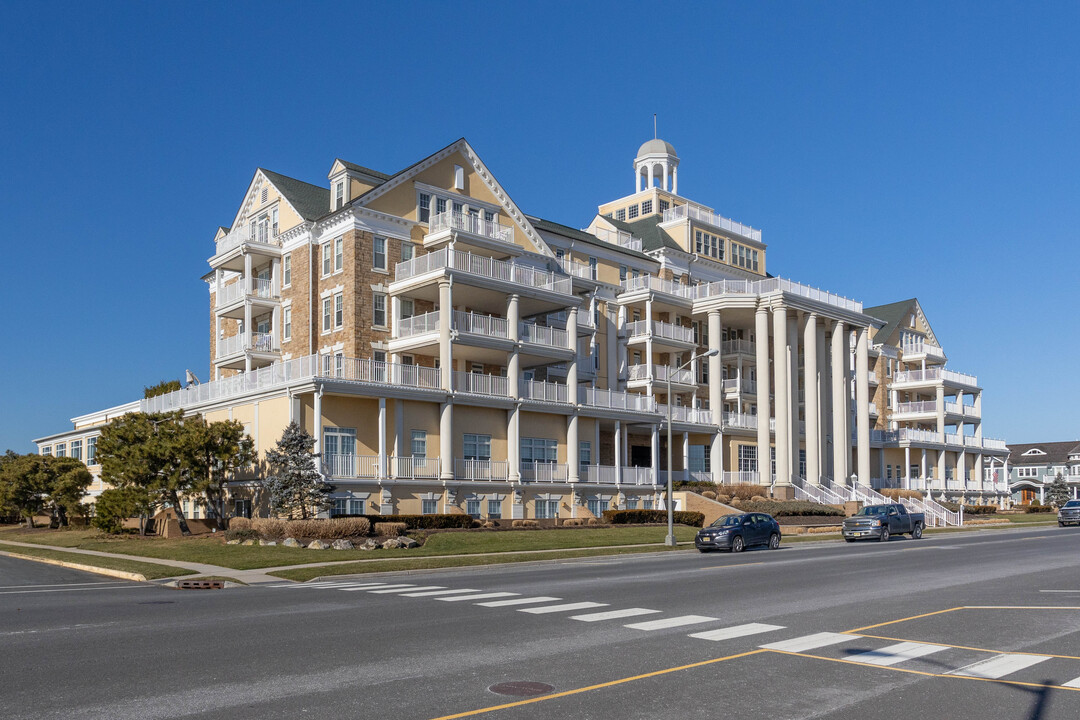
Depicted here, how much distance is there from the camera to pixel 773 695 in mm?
9539

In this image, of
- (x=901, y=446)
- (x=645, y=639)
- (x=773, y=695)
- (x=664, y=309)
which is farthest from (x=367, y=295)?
(x=901, y=446)

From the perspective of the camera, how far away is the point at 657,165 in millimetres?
75500

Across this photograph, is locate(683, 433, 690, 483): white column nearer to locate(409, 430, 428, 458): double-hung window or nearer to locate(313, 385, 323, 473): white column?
locate(409, 430, 428, 458): double-hung window

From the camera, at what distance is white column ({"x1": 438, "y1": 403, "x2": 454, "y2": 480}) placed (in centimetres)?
4169

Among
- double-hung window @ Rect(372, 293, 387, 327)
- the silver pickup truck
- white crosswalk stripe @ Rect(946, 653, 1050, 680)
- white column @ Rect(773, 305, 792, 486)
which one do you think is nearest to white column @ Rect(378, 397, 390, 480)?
double-hung window @ Rect(372, 293, 387, 327)

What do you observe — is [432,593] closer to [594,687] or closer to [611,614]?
[611,614]

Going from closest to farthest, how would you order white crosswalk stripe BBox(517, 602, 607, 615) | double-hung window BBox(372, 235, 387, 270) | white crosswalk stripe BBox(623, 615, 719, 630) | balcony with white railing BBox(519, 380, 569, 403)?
1. white crosswalk stripe BBox(623, 615, 719, 630)
2. white crosswalk stripe BBox(517, 602, 607, 615)
3. double-hung window BBox(372, 235, 387, 270)
4. balcony with white railing BBox(519, 380, 569, 403)

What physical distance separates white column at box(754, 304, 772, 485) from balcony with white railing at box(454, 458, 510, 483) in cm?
2142

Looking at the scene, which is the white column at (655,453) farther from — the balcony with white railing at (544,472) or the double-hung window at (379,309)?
the double-hung window at (379,309)

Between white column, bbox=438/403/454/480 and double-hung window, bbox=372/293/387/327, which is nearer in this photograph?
white column, bbox=438/403/454/480

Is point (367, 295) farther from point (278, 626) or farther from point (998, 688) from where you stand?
point (998, 688)

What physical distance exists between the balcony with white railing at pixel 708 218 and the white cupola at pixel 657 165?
5.16 m

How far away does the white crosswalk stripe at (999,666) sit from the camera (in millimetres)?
10602

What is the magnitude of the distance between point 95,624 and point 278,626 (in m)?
2.93
